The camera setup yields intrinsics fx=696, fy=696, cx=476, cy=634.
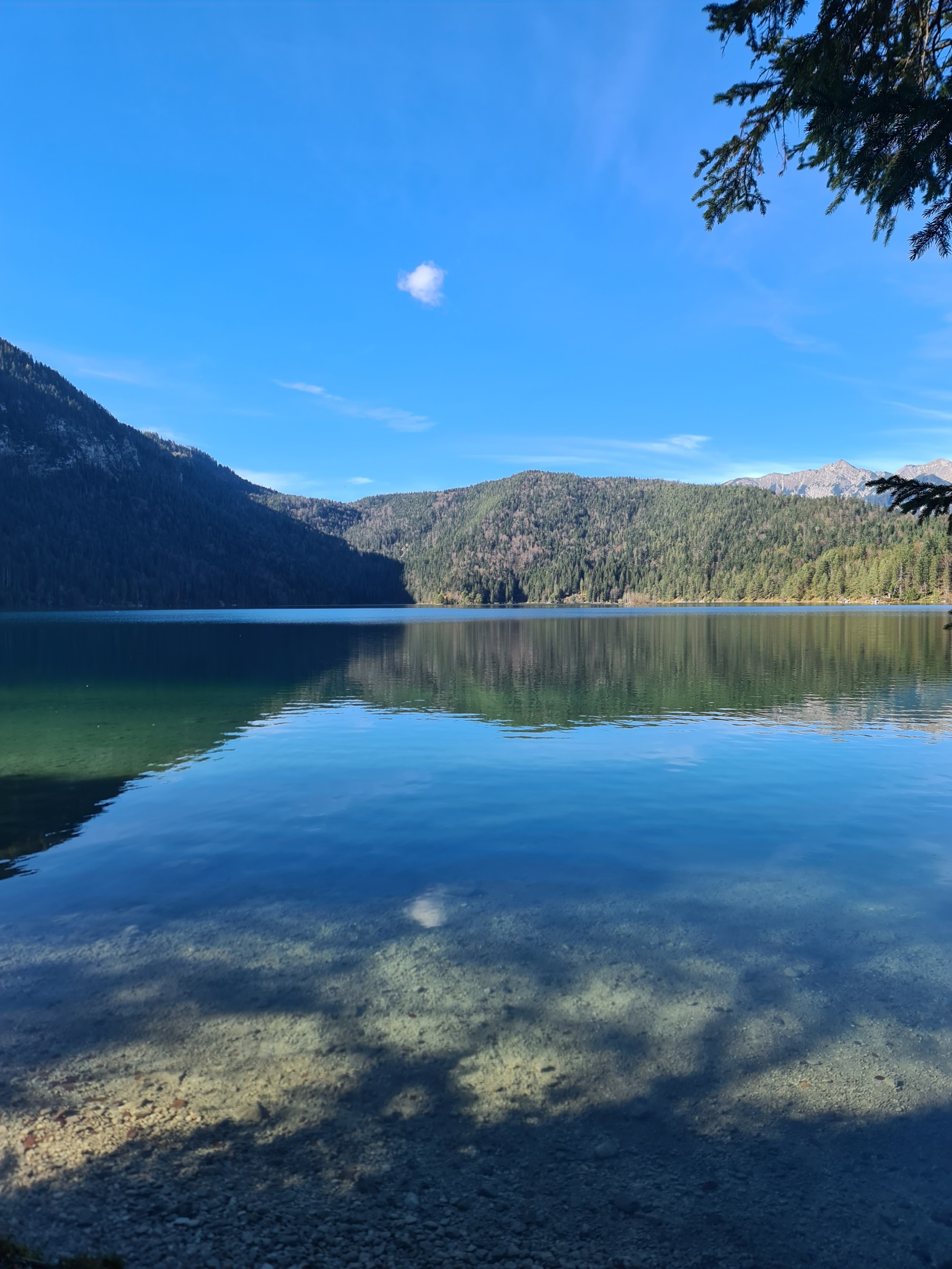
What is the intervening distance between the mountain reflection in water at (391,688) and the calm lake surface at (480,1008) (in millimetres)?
831

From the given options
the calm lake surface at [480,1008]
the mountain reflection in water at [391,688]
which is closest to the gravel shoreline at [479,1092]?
the calm lake surface at [480,1008]

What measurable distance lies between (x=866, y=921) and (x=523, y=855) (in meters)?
6.64

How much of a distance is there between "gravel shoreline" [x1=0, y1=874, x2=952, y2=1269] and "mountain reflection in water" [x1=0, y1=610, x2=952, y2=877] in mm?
8241

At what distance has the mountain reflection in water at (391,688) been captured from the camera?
25125 mm

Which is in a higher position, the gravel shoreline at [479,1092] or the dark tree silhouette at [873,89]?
the dark tree silhouette at [873,89]

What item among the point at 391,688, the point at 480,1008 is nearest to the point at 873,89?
the point at 480,1008

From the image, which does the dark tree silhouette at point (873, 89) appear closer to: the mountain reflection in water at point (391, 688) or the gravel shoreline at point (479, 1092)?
the gravel shoreline at point (479, 1092)

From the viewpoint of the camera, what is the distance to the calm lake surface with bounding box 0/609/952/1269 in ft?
19.1

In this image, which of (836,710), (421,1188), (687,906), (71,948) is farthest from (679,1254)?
(836,710)

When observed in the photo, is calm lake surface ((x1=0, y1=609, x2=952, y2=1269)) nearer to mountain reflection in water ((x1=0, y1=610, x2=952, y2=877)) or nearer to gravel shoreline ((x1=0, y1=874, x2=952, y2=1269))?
gravel shoreline ((x1=0, y1=874, x2=952, y2=1269))

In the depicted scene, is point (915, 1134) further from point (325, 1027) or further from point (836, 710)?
point (836, 710)

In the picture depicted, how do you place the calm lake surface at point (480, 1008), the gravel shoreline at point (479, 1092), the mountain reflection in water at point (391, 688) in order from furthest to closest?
the mountain reflection in water at point (391, 688)
the calm lake surface at point (480, 1008)
the gravel shoreline at point (479, 1092)

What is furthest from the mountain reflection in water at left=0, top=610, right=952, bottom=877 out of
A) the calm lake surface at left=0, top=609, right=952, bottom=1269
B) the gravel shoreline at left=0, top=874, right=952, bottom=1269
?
the gravel shoreline at left=0, top=874, right=952, bottom=1269

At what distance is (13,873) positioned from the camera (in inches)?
567
